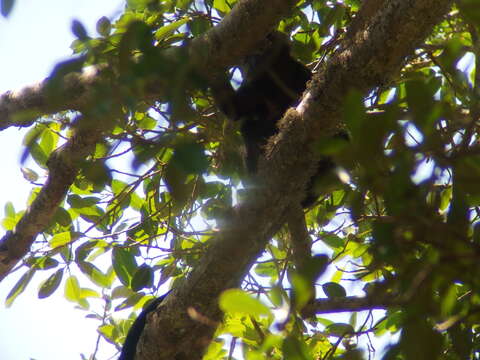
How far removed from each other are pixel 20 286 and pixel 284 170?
1238mm

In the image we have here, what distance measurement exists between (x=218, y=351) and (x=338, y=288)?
2.04 feet

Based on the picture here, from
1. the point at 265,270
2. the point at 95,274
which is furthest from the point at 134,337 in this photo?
the point at 265,270

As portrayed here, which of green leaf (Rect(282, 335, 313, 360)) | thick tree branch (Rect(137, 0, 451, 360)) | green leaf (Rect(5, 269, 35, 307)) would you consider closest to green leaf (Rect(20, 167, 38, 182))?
green leaf (Rect(5, 269, 35, 307))

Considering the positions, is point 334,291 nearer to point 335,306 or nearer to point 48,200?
point 335,306

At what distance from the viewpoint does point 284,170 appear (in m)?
1.51

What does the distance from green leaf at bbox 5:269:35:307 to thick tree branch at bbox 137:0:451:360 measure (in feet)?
2.61

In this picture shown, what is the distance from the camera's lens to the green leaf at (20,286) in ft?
6.98

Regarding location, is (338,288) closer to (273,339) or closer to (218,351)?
(218,351)

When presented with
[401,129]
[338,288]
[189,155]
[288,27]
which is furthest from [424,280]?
[288,27]

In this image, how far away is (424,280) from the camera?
0.78m

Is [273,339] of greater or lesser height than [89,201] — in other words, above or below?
below

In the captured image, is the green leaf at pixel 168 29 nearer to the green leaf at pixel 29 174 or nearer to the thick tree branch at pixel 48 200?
the thick tree branch at pixel 48 200

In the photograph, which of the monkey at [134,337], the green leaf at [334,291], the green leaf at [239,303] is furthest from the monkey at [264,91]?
the green leaf at [239,303]

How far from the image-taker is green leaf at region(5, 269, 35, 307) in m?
2.13
